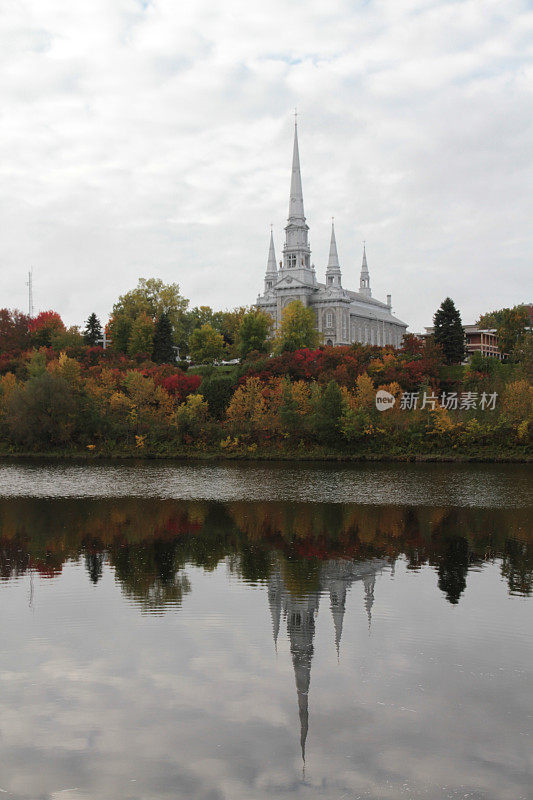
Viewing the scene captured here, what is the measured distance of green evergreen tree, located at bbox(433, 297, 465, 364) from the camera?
74.4 m

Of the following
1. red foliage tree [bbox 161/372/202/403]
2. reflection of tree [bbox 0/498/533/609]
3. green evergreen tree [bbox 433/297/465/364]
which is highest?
green evergreen tree [bbox 433/297/465/364]

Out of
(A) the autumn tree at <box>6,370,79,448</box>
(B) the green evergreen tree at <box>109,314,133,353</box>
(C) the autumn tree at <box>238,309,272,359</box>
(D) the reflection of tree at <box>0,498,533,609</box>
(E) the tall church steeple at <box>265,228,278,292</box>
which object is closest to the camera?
(D) the reflection of tree at <box>0,498,533,609</box>

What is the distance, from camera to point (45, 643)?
464 inches

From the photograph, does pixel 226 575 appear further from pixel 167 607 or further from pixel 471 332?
pixel 471 332

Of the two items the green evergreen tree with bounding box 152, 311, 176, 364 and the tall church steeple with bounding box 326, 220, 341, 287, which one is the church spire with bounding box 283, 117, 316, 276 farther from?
the green evergreen tree with bounding box 152, 311, 176, 364

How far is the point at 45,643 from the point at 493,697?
6663mm

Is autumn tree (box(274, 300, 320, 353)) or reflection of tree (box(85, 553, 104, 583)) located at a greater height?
autumn tree (box(274, 300, 320, 353))

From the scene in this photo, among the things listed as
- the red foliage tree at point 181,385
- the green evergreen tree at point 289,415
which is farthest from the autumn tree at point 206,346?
the green evergreen tree at point 289,415

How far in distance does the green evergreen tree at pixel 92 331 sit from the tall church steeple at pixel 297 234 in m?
47.2

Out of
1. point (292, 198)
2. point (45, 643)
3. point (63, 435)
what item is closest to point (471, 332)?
point (292, 198)

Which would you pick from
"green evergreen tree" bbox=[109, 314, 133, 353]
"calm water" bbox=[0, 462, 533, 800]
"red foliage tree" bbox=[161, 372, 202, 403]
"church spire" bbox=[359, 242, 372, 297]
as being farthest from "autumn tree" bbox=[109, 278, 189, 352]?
"calm water" bbox=[0, 462, 533, 800]

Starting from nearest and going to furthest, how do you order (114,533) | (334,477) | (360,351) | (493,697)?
(493,697) < (114,533) < (334,477) < (360,351)

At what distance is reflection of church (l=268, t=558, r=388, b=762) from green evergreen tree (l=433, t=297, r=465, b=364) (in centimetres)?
5899

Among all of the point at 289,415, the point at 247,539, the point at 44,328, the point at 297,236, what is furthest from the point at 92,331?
the point at 247,539
